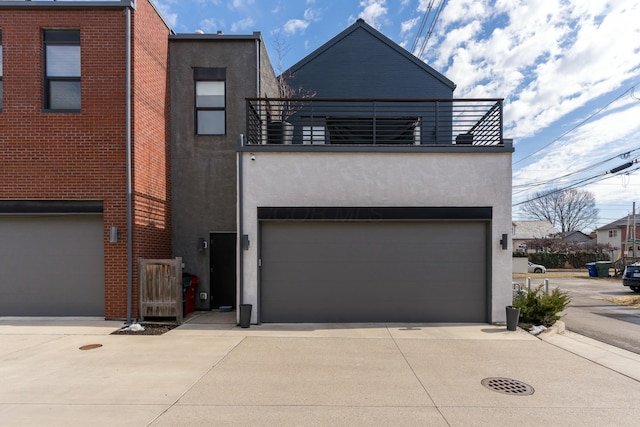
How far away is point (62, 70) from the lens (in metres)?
7.87

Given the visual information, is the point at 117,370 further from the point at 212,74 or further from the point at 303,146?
the point at 212,74

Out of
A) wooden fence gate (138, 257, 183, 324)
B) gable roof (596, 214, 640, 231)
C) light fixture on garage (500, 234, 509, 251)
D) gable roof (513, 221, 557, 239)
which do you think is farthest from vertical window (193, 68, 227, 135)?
gable roof (596, 214, 640, 231)

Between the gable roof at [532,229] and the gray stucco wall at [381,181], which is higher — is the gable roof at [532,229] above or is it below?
below

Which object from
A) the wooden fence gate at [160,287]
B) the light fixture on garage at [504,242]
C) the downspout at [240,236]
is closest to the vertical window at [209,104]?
the downspout at [240,236]

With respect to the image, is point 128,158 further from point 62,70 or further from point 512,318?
point 512,318

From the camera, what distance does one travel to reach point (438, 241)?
7941 mm

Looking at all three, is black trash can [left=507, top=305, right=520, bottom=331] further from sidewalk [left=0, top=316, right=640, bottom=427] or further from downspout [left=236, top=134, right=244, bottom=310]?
downspout [left=236, top=134, right=244, bottom=310]

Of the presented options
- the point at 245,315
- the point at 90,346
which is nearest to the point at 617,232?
the point at 245,315

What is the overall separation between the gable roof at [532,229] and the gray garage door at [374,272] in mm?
43329

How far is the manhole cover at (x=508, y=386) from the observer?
14.1 feet

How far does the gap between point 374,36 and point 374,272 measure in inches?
388

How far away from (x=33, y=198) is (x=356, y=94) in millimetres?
10572

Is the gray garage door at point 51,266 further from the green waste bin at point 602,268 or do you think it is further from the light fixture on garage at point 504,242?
the green waste bin at point 602,268

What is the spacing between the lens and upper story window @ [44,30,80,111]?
7.82 meters
